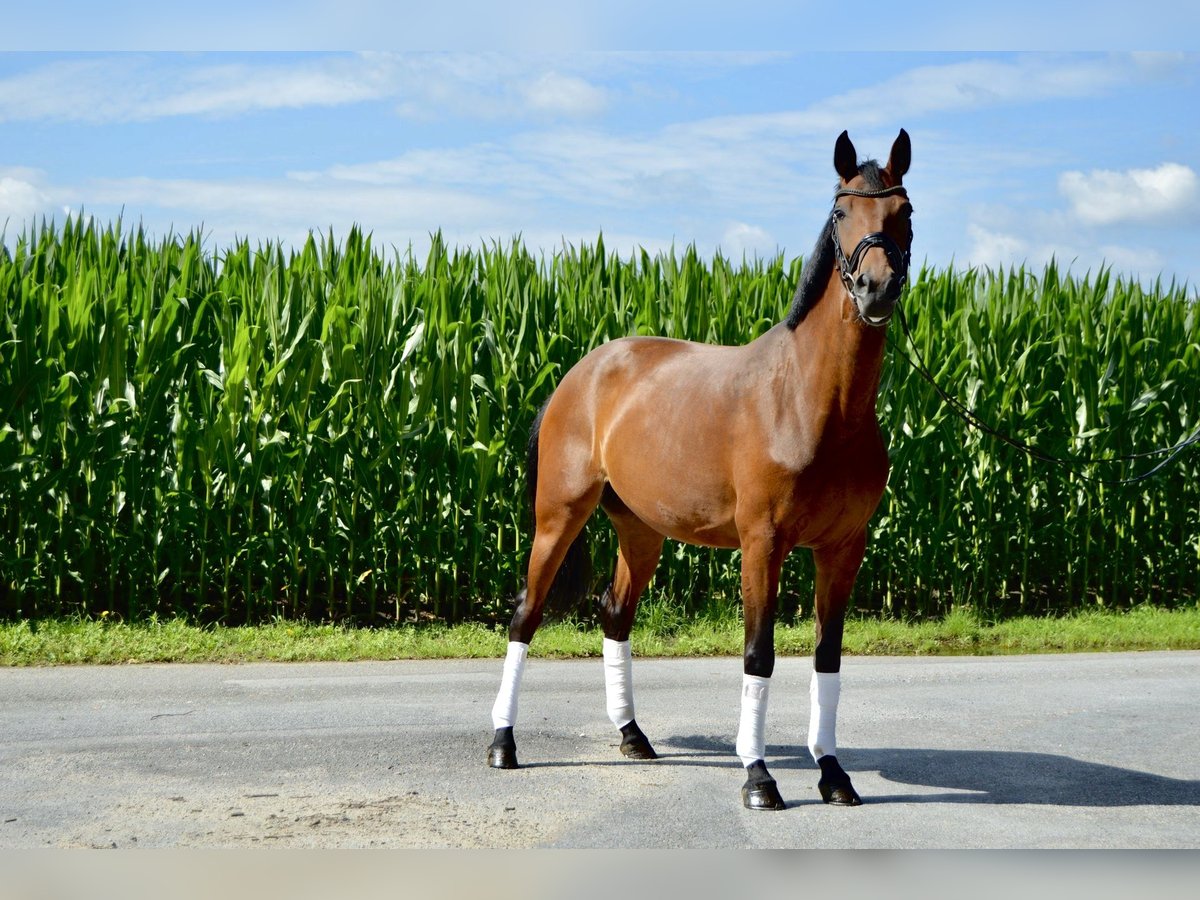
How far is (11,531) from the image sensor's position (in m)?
9.27

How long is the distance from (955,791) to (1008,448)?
18.2ft

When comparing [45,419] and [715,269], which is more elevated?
[715,269]

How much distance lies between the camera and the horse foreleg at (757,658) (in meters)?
4.82

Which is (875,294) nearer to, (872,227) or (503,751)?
(872,227)

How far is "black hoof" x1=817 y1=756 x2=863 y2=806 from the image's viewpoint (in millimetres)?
5012

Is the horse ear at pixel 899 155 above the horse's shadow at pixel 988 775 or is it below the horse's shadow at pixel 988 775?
above

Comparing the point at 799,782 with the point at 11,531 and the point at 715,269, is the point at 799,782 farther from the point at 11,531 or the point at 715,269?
the point at 11,531

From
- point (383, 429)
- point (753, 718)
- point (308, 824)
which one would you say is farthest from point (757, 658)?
point (383, 429)

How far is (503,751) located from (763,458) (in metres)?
1.93

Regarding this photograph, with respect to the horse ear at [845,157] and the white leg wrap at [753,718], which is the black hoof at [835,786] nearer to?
the white leg wrap at [753,718]

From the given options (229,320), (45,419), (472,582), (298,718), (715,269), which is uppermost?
(715,269)

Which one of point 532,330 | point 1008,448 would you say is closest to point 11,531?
point 532,330

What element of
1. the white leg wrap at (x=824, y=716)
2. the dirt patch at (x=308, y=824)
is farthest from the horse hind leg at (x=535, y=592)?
the white leg wrap at (x=824, y=716)

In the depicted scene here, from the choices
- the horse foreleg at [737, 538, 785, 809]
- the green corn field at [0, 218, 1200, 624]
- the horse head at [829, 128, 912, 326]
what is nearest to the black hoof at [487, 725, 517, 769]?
the horse foreleg at [737, 538, 785, 809]
